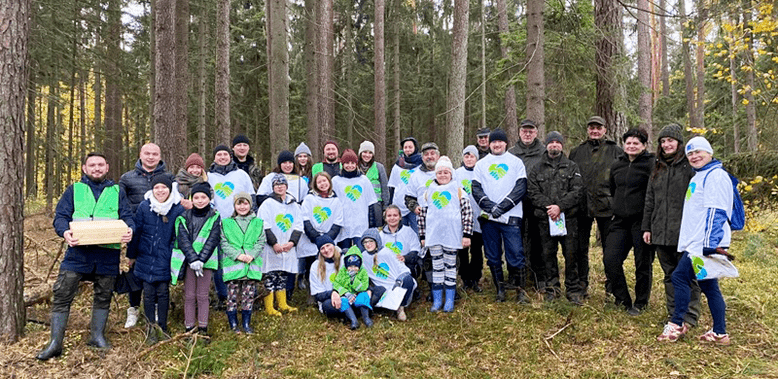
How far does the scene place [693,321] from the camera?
5.24m

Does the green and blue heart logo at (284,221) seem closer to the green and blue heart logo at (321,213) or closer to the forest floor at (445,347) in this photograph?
the green and blue heart logo at (321,213)

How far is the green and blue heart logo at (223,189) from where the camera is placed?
6.29m

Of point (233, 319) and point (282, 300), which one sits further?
point (282, 300)

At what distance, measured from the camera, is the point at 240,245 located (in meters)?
5.46

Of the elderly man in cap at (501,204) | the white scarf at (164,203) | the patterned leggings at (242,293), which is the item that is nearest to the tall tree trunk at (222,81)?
the white scarf at (164,203)

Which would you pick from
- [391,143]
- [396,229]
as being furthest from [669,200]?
[391,143]

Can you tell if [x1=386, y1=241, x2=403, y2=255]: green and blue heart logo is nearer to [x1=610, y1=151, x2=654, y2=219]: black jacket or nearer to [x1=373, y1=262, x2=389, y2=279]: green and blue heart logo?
[x1=373, y1=262, x2=389, y2=279]: green and blue heart logo

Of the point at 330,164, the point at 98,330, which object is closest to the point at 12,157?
the point at 98,330

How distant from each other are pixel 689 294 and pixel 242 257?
4801 millimetres

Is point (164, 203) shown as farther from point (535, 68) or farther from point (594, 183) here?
point (535, 68)

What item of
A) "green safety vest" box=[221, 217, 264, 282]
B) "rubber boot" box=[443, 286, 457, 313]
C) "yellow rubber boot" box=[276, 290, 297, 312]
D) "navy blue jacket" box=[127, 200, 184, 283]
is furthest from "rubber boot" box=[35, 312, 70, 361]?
"rubber boot" box=[443, 286, 457, 313]

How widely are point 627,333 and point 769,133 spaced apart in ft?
16.5

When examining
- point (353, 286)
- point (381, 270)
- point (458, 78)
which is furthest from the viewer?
point (458, 78)

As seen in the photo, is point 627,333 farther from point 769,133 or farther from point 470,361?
point 769,133
